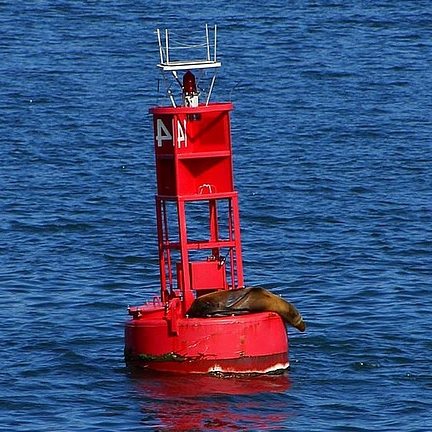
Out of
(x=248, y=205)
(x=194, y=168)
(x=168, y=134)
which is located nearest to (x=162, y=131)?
(x=168, y=134)

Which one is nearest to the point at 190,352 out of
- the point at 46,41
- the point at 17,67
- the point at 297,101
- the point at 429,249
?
the point at 429,249

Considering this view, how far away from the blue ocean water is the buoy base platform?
34cm

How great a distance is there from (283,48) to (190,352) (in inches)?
1852

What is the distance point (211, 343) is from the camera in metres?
32.0

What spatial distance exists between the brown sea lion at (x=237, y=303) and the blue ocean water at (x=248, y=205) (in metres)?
1.30

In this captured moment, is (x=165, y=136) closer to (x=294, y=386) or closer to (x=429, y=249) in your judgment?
(x=294, y=386)

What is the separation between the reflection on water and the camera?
96.8 feet

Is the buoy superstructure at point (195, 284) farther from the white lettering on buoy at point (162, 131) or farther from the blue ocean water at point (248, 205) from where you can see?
the blue ocean water at point (248, 205)

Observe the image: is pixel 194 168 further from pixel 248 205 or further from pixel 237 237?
pixel 248 205

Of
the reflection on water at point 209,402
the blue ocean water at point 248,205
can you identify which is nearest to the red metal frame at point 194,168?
the reflection on water at point 209,402

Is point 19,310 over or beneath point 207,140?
beneath

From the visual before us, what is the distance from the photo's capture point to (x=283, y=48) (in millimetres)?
77938

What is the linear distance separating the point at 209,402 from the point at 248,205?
67.7 ft

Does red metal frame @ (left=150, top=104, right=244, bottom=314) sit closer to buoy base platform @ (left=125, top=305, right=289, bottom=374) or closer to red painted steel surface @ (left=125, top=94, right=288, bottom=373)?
red painted steel surface @ (left=125, top=94, right=288, bottom=373)
